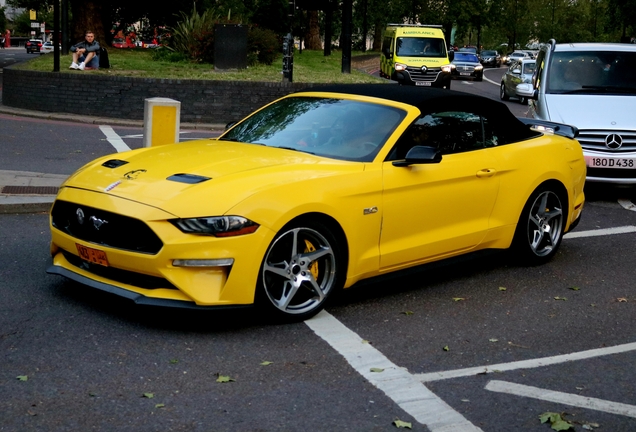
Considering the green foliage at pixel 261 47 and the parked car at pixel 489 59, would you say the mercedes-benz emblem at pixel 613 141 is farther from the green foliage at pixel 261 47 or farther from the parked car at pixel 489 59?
the parked car at pixel 489 59

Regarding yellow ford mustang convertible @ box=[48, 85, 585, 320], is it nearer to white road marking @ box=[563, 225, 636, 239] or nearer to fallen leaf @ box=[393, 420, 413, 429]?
white road marking @ box=[563, 225, 636, 239]

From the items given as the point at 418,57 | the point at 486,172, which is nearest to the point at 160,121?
the point at 486,172

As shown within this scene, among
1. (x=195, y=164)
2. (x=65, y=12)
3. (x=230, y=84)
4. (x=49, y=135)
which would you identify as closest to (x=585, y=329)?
(x=195, y=164)

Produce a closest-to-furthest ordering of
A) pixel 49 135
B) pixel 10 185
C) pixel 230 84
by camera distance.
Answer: pixel 10 185, pixel 49 135, pixel 230 84

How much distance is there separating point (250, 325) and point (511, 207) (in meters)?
2.69

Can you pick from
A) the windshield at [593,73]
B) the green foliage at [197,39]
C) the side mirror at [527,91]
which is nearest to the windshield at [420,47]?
the green foliage at [197,39]

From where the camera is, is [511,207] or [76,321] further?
[511,207]

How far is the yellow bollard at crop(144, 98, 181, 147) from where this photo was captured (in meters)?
10.9

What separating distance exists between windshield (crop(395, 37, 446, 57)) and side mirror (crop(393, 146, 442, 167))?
29.2 metres

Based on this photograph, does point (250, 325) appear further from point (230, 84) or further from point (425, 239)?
point (230, 84)

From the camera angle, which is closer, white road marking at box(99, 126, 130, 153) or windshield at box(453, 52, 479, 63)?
white road marking at box(99, 126, 130, 153)

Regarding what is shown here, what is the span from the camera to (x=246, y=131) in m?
7.73

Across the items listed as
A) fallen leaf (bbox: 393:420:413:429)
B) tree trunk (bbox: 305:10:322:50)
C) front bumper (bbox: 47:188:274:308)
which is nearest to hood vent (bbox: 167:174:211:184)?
front bumper (bbox: 47:188:274:308)

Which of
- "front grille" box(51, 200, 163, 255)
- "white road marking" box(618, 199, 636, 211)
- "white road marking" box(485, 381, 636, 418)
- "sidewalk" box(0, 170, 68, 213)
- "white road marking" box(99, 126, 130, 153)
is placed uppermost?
"front grille" box(51, 200, 163, 255)
